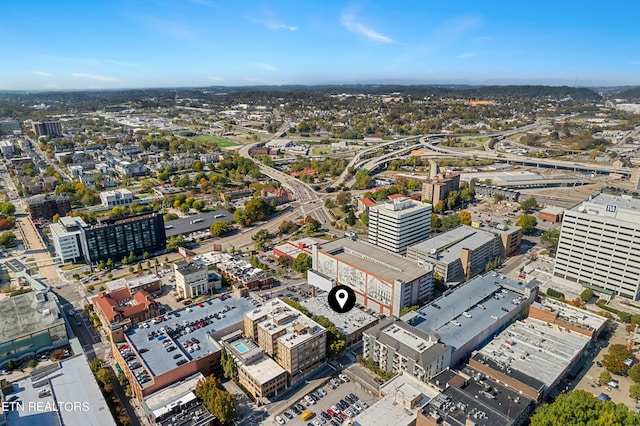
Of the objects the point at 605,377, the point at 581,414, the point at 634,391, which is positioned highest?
the point at 581,414

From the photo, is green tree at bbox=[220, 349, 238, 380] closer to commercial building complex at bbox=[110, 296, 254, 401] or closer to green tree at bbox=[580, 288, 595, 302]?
commercial building complex at bbox=[110, 296, 254, 401]

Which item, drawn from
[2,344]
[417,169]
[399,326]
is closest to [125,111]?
[417,169]

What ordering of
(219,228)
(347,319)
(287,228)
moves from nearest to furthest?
(347,319) < (219,228) < (287,228)

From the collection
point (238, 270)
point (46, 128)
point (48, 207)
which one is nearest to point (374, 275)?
point (238, 270)

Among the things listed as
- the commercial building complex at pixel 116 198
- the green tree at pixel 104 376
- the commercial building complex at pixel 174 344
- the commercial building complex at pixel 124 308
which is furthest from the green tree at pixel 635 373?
the commercial building complex at pixel 116 198

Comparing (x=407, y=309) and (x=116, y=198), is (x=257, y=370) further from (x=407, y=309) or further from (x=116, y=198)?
(x=116, y=198)

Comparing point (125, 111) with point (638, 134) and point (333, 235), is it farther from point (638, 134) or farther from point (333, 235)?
point (638, 134)

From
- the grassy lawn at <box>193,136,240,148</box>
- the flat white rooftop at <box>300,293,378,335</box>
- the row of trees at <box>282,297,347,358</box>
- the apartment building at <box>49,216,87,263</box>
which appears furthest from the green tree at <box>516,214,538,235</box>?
the grassy lawn at <box>193,136,240,148</box>
